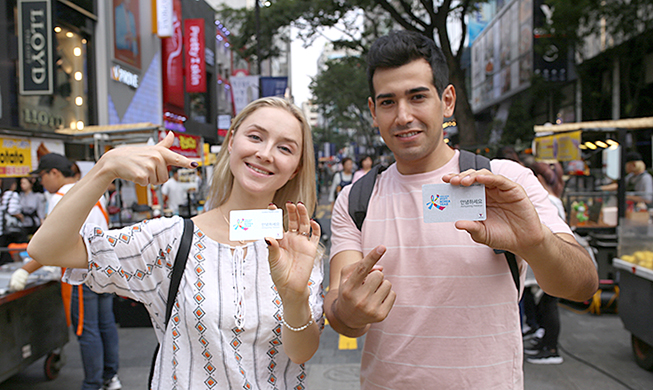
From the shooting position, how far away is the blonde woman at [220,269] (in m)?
1.50

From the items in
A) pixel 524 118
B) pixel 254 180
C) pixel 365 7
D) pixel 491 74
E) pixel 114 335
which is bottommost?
pixel 114 335

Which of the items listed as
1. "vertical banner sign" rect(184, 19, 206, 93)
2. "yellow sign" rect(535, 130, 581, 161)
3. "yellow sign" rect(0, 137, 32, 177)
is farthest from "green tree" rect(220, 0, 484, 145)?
"yellow sign" rect(0, 137, 32, 177)

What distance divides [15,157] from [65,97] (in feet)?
10.6

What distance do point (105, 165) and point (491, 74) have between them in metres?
36.0

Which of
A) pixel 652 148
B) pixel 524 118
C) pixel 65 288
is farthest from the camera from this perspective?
pixel 524 118

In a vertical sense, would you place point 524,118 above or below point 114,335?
above

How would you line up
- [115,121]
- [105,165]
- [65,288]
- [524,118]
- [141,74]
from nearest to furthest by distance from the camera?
[105,165] < [65,288] < [115,121] < [141,74] < [524,118]

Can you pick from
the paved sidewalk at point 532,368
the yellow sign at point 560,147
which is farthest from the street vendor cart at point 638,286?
the yellow sign at point 560,147

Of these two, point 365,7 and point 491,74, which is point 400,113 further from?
point 491,74

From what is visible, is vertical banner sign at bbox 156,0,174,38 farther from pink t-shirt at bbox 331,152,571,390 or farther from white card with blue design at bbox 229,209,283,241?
pink t-shirt at bbox 331,152,571,390

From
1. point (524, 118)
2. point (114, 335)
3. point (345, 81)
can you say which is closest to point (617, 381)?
point (114, 335)

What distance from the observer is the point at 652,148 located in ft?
60.5

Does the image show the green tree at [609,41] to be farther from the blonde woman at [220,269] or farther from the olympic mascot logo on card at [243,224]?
the olympic mascot logo on card at [243,224]

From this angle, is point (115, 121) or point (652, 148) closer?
point (115, 121)
